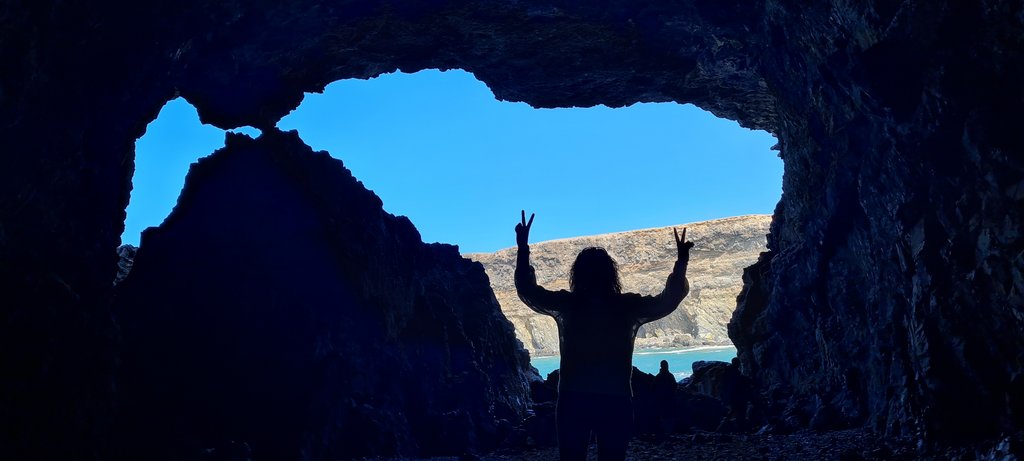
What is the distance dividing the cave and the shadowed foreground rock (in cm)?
40

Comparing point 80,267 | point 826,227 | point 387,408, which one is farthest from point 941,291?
point 80,267

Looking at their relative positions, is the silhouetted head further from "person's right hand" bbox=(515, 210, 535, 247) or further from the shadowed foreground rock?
the shadowed foreground rock

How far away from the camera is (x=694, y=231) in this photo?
12175cm

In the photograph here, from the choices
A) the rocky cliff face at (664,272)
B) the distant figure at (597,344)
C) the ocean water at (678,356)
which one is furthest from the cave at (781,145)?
the rocky cliff face at (664,272)

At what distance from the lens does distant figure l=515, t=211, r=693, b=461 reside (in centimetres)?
450

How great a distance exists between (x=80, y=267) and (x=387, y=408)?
6.42 metres

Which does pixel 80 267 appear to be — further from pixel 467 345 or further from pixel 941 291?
pixel 941 291

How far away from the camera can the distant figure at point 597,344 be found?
450cm

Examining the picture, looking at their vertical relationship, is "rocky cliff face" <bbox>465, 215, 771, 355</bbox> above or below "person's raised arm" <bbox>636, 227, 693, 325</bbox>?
above

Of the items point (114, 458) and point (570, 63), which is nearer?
point (114, 458)

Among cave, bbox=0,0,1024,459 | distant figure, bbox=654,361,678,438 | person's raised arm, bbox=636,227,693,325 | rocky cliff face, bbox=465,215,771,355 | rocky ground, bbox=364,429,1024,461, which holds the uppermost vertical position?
rocky cliff face, bbox=465,215,771,355

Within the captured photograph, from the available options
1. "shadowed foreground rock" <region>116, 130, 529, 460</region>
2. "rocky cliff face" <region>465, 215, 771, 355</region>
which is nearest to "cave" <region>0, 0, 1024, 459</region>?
"shadowed foreground rock" <region>116, 130, 529, 460</region>

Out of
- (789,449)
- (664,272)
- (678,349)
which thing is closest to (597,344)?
(789,449)

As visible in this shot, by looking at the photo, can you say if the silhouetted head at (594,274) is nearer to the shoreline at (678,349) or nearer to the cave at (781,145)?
the cave at (781,145)
